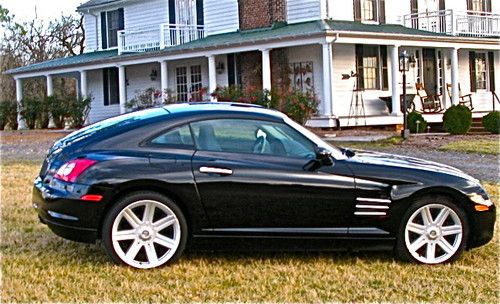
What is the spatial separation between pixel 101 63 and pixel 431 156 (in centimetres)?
1796

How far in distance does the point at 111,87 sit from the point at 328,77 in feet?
43.6

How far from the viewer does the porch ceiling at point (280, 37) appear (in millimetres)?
23016

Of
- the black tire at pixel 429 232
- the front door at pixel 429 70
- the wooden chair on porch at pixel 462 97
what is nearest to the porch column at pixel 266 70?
the front door at pixel 429 70

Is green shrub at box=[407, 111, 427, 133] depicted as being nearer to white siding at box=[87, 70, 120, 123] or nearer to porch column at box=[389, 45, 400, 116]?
porch column at box=[389, 45, 400, 116]

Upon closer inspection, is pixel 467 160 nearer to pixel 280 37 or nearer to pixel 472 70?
pixel 280 37

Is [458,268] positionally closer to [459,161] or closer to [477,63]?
[459,161]

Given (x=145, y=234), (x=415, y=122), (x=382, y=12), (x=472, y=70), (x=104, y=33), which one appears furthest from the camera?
(x=104, y=33)

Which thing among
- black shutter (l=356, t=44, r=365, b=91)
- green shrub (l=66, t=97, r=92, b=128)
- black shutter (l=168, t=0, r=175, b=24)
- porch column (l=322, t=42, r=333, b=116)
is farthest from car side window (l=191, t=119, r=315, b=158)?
black shutter (l=168, t=0, r=175, b=24)

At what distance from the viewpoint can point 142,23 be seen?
32.3m

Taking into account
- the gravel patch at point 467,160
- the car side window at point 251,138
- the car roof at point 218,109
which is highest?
the car roof at point 218,109

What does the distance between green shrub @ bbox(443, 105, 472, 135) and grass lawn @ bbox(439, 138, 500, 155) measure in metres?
3.03

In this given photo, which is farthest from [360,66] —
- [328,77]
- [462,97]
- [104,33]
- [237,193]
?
[237,193]

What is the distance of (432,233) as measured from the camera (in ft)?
20.3

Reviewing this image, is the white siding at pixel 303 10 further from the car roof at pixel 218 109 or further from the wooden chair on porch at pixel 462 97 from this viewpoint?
the car roof at pixel 218 109
